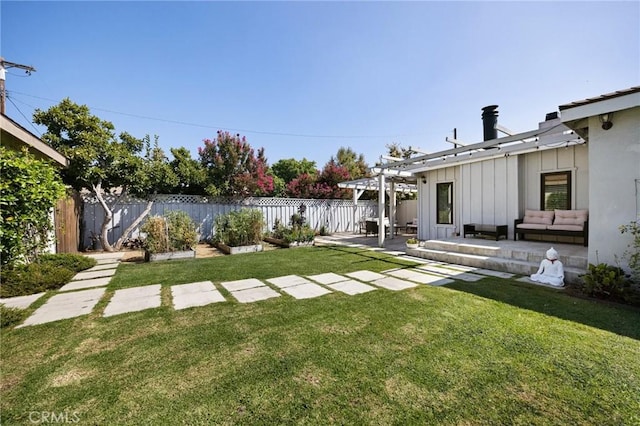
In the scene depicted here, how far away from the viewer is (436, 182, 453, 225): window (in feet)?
30.7

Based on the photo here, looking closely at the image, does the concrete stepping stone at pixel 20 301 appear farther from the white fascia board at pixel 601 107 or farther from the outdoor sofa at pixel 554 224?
the outdoor sofa at pixel 554 224

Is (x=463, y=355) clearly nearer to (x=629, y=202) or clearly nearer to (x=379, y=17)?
(x=629, y=202)

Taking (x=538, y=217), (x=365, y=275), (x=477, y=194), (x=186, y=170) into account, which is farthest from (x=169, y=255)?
(x=538, y=217)

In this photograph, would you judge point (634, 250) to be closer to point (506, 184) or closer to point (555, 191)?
point (555, 191)

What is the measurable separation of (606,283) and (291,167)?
28847 mm

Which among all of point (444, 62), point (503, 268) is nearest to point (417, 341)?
point (503, 268)

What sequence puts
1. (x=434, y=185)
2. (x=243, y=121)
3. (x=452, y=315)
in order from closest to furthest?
(x=452, y=315)
(x=434, y=185)
(x=243, y=121)

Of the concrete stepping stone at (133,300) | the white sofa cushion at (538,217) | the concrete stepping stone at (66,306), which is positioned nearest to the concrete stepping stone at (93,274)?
the concrete stepping stone at (66,306)

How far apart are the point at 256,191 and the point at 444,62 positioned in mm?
8473

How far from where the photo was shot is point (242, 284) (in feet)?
15.5

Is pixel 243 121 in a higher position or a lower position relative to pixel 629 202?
higher

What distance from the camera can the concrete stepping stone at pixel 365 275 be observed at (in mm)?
5027

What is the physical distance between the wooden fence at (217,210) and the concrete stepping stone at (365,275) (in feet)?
20.4

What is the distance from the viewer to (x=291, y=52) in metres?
10.1
